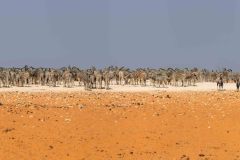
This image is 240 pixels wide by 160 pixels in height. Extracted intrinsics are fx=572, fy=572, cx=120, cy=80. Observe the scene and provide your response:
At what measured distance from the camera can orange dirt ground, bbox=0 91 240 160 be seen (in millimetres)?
20906

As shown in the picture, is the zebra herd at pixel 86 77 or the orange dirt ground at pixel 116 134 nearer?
the orange dirt ground at pixel 116 134

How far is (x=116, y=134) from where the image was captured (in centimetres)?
2352

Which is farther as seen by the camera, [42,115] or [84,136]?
[42,115]

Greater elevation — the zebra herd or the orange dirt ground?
the zebra herd

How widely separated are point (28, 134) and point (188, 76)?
288 ft

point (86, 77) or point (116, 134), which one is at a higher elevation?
point (86, 77)

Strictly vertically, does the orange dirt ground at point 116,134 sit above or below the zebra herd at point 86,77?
below

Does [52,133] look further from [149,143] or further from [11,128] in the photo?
[149,143]

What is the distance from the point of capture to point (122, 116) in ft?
89.2

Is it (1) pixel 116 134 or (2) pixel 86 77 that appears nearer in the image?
(1) pixel 116 134

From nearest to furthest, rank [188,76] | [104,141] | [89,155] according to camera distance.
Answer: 1. [89,155]
2. [104,141]
3. [188,76]

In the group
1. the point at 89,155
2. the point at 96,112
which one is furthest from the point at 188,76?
the point at 89,155

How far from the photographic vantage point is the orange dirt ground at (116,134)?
20906 millimetres

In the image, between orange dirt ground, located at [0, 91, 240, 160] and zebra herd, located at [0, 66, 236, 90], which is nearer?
orange dirt ground, located at [0, 91, 240, 160]
